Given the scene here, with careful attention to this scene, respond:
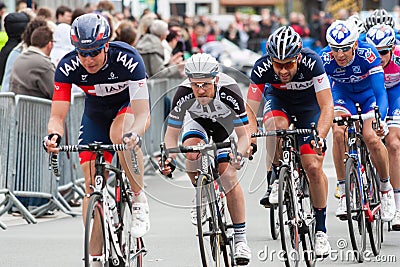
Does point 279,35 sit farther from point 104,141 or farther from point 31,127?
point 31,127

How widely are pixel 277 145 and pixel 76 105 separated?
412 cm

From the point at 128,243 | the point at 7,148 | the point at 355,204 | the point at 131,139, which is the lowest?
the point at 128,243

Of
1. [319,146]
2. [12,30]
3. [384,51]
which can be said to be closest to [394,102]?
[384,51]

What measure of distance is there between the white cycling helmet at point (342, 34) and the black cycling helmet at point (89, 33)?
2.91 metres

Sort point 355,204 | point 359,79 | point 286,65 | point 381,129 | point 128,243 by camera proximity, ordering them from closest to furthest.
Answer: point 128,243
point 286,65
point 355,204
point 381,129
point 359,79

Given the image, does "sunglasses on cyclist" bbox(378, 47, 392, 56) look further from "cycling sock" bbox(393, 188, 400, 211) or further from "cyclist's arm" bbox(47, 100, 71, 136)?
"cyclist's arm" bbox(47, 100, 71, 136)

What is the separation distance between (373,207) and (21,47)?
5285 millimetres

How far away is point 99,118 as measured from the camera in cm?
810

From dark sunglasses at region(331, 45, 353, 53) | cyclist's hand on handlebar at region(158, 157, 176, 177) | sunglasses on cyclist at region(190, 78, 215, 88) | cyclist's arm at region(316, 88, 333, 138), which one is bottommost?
cyclist's hand on handlebar at region(158, 157, 176, 177)

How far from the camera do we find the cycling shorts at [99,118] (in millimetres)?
8078

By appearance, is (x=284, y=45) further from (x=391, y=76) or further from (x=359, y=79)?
(x=391, y=76)

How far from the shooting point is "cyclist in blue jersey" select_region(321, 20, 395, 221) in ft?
32.1

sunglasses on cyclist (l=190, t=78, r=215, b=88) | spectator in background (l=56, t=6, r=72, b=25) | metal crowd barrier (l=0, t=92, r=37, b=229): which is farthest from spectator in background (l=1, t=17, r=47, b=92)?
sunglasses on cyclist (l=190, t=78, r=215, b=88)

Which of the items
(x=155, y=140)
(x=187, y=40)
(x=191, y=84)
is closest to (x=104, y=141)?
(x=191, y=84)
